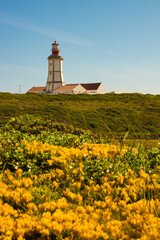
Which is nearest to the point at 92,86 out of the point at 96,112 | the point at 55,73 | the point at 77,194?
the point at 55,73

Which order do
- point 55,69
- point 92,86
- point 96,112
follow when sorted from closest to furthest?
point 96,112
point 55,69
point 92,86

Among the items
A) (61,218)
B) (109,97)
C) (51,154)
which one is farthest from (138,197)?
(109,97)

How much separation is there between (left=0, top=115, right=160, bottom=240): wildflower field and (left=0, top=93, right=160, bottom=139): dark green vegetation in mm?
5692

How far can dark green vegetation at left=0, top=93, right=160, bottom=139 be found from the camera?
14443 millimetres

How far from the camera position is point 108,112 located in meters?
18.9

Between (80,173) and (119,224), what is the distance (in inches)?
57.3

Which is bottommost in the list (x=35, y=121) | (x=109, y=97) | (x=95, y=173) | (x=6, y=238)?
(x=6, y=238)

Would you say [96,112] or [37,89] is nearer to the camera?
[96,112]

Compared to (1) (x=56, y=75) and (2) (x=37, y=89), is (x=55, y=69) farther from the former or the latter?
(2) (x=37, y=89)

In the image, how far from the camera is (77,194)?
337 centimetres

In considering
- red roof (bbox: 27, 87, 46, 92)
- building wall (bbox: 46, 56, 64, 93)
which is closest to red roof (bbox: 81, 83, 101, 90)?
building wall (bbox: 46, 56, 64, 93)

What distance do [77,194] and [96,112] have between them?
584 inches

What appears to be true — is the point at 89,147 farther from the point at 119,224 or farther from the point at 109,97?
the point at 109,97

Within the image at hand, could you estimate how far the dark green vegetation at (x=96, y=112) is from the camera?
1444 cm
